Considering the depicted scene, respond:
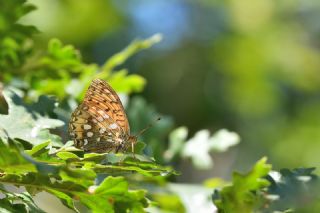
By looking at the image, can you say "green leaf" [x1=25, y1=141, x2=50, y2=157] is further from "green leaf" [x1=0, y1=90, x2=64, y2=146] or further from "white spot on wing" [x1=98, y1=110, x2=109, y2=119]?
"white spot on wing" [x1=98, y1=110, x2=109, y2=119]

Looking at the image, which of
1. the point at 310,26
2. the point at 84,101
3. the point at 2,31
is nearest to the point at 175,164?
the point at 84,101

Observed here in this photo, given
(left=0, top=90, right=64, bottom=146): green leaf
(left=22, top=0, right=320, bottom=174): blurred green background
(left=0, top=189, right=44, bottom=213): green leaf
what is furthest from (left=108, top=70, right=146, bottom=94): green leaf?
(left=22, top=0, right=320, bottom=174): blurred green background

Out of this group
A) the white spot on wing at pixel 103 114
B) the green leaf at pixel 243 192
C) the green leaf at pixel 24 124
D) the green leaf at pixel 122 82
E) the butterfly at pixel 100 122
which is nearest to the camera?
the green leaf at pixel 243 192

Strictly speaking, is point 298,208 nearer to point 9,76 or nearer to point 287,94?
point 9,76

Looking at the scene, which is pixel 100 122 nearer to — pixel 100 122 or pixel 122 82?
pixel 100 122

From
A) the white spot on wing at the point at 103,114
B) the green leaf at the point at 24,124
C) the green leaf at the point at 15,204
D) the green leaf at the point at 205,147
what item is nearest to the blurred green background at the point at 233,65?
the green leaf at the point at 205,147

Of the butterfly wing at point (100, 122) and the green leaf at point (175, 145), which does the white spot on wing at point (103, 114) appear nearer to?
the butterfly wing at point (100, 122)
